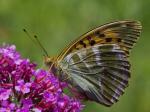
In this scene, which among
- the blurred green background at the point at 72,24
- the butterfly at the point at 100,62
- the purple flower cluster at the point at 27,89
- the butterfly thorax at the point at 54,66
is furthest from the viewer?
the blurred green background at the point at 72,24

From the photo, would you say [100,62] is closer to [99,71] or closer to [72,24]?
[99,71]

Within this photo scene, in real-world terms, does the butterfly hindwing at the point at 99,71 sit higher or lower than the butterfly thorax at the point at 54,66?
lower

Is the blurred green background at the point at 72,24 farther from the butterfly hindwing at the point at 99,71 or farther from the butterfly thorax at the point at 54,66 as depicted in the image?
the butterfly thorax at the point at 54,66

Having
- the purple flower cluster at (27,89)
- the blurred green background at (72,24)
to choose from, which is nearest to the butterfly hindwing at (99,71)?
the purple flower cluster at (27,89)

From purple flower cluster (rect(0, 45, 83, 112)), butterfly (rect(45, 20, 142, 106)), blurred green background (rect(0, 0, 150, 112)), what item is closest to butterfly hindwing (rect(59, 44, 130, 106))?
butterfly (rect(45, 20, 142, 106))

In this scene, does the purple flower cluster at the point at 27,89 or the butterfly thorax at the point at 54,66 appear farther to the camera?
the butterfly thorax at the point at 54,66

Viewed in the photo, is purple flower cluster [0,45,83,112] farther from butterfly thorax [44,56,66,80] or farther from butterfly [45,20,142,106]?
butterfly [45,20,142,106]

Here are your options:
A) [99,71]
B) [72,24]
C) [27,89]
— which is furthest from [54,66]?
[72,24]
